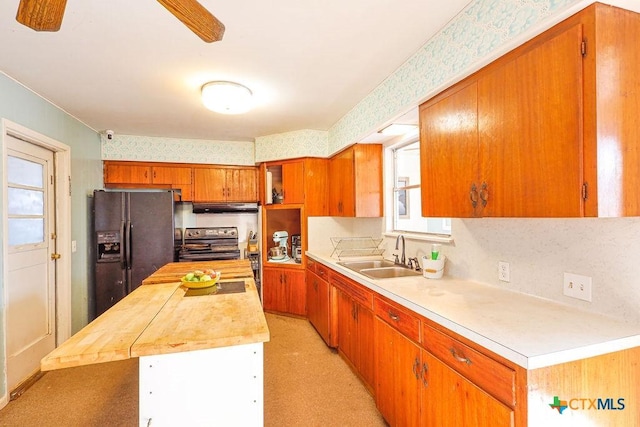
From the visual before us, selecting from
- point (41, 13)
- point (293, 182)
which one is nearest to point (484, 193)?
point (41, 13)

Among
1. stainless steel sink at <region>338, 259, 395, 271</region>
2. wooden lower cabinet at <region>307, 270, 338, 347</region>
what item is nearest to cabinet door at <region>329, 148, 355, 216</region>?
stainless steel sink at <region>338, 259, 395, 271</region>

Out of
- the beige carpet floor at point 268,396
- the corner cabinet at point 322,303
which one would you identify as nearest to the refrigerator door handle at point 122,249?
the beige carpet floor at point 268,396

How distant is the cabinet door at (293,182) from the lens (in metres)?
3.83

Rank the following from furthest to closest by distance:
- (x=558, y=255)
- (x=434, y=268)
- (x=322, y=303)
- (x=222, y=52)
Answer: (x=322, y=303)
(x=434, y=268)
(x=222, y=52)
(x=558, y=255)

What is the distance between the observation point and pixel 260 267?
411 centimetres

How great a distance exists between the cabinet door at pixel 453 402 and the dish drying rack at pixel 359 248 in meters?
1.70

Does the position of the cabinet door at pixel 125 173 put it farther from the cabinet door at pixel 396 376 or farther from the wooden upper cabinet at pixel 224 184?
the cabinet door at pixel 396 376

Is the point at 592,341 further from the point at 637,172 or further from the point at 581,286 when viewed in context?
the point at 637,172

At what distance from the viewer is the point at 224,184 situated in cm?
421

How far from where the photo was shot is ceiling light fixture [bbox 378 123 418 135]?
8.19 ft

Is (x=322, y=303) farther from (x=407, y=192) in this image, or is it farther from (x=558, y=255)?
(x=558, y=255)

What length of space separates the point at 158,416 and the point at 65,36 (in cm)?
208

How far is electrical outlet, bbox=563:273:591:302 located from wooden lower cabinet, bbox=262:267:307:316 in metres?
2.77

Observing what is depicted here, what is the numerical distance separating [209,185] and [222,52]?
96.9 inches
